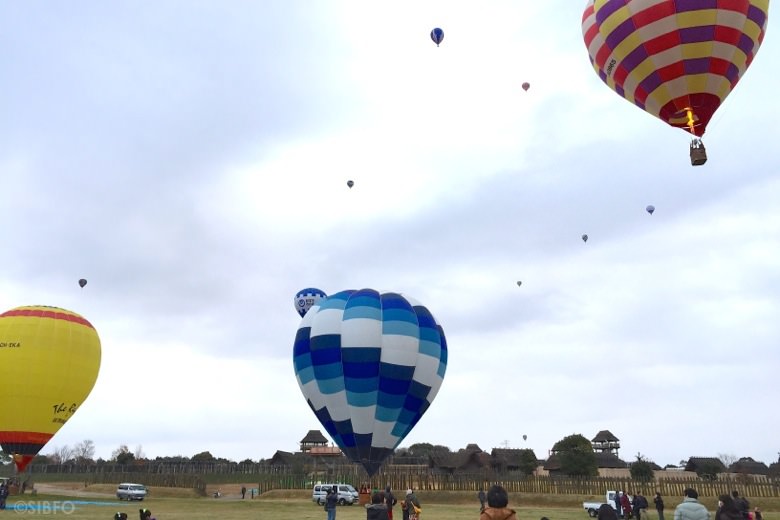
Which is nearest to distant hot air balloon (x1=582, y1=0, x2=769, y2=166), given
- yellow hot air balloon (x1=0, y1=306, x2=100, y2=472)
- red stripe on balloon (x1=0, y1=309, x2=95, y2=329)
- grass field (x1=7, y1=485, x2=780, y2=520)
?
grass field (x1=7, y1=485, x2=780, y2=520)

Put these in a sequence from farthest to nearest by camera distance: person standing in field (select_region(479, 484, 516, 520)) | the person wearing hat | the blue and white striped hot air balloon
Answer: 1. the blue and white striped hot air balloon
2. the person wearing hat
3. person standing in field (select_region(479, 484, 516, 520))

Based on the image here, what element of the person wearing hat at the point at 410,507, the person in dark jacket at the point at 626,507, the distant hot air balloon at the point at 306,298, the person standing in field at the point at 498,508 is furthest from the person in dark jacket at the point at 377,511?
the distant hot air balloon at the point at 306,298

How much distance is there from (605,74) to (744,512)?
55.6 feet

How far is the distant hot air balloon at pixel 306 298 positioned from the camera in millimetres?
44125

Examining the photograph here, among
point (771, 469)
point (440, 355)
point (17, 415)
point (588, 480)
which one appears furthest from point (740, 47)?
point (771, 469)

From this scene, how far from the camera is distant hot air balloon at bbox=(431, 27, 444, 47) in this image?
2881 cm

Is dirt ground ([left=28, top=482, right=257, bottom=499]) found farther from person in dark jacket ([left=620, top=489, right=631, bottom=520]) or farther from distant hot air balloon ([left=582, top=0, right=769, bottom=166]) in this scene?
distant hot air balloon ([left=582, top=0, right=769, bottom=166])

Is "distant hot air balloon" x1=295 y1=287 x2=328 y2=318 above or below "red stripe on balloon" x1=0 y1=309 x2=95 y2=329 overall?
above

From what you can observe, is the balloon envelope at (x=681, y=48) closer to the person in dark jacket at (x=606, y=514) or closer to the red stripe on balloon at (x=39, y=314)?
the person in dark jacket at (x=606, y=514)

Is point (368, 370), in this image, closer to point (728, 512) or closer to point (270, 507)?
point (270, 507)

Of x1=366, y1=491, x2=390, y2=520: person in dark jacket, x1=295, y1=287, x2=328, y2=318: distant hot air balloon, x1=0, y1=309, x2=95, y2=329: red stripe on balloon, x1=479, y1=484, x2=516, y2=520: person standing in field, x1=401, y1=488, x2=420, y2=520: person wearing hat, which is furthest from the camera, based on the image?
x1=295, y1=287, x2=328, y2=318: distant hot air balloon

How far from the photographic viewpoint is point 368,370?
73.8 feet

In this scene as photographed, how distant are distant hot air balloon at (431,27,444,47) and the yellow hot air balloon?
22052 mm

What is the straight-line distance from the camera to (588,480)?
125ft
